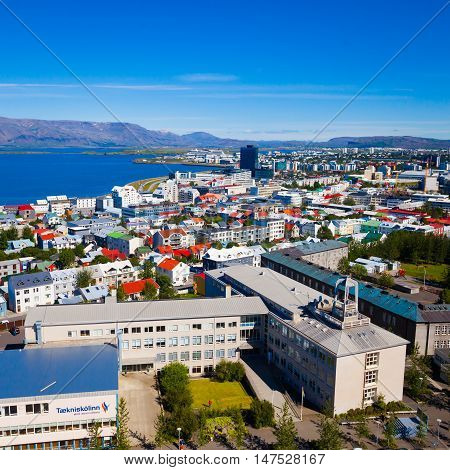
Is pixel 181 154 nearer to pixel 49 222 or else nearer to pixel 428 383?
pixel 49 222

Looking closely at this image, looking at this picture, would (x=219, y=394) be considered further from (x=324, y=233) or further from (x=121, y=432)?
(x=324, y=233)

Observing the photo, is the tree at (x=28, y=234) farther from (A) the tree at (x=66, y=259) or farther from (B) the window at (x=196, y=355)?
(B) the window at (x=196, y=355)

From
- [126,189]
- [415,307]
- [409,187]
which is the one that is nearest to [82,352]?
[415,307]

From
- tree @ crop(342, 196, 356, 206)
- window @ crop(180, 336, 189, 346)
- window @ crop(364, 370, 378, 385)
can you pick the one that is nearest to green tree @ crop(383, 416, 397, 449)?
window @ crop(364, 370, 378, 385)

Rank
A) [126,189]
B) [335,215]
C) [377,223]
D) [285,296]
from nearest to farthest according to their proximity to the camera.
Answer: [285,296] → [377,223] → [335,215] → [126,189]

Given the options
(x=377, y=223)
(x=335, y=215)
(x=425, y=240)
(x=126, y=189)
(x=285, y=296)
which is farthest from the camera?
(x=126, y=189)

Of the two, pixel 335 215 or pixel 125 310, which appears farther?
pixel 335 215
